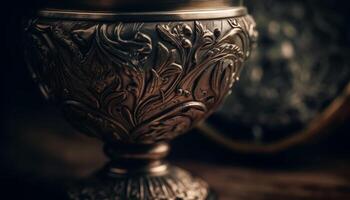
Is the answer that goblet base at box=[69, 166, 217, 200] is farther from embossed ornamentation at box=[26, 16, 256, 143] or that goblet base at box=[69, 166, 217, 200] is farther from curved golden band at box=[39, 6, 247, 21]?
curved golden band at box=[39, 6, 247, 21]

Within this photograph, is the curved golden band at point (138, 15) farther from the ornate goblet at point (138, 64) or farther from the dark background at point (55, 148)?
the dark background at point (55, 148)

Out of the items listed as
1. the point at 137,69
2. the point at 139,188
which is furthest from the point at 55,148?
the point at 137,69

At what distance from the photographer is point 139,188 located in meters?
0.86

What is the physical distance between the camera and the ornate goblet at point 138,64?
2.35 ft

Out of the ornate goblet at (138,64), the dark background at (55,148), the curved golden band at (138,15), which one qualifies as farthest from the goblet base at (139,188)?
the curved golden band at (138,15)

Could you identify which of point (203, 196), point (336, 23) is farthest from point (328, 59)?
point (203, 196)

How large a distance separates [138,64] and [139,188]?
0.24m

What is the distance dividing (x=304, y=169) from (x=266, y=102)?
17 centimetres

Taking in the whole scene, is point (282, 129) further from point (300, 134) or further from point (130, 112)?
point (130, 112)

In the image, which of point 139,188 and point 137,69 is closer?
point 137,69

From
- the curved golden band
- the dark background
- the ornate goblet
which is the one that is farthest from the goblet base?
the curved golden band

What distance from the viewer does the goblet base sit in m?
0.85

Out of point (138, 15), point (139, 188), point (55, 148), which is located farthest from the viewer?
point (55, 148)

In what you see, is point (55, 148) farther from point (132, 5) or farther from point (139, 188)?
point (132, 5)
